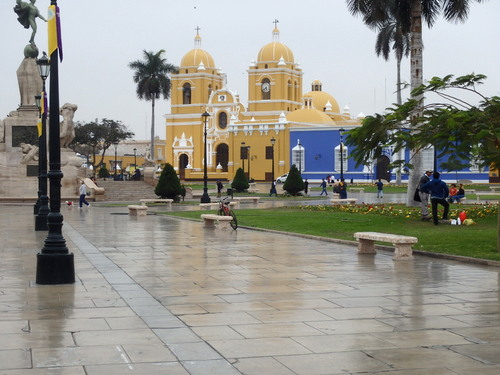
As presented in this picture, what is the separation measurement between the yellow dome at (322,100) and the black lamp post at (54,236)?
86.0 m

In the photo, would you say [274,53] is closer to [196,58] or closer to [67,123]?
[196,58]

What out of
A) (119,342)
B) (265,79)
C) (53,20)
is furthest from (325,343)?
(265,79)

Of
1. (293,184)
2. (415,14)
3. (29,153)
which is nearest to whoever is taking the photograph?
(415,14)

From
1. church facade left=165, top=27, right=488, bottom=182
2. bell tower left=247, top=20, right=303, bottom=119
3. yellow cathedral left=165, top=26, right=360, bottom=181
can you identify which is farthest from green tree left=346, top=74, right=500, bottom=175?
bell tower left=247, top=20, right=303, bottom=119

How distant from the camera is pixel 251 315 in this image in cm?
825

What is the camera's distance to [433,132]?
1831cm

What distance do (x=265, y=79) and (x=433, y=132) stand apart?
240 feet

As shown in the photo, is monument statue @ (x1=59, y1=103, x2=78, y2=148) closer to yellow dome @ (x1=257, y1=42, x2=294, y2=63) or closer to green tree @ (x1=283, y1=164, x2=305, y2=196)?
green tree @ (x1=283, y1=164, x2=305, y2=196)

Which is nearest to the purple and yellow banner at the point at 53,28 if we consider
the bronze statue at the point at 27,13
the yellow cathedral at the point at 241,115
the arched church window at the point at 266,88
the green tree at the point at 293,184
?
the bronze statue at the point at 27,13

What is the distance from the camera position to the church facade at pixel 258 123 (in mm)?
76562

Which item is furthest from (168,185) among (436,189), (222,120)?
(222,120)

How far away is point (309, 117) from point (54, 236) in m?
73.7

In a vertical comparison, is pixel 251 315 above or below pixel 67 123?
below

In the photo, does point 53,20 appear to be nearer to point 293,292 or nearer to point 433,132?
point 293,292
